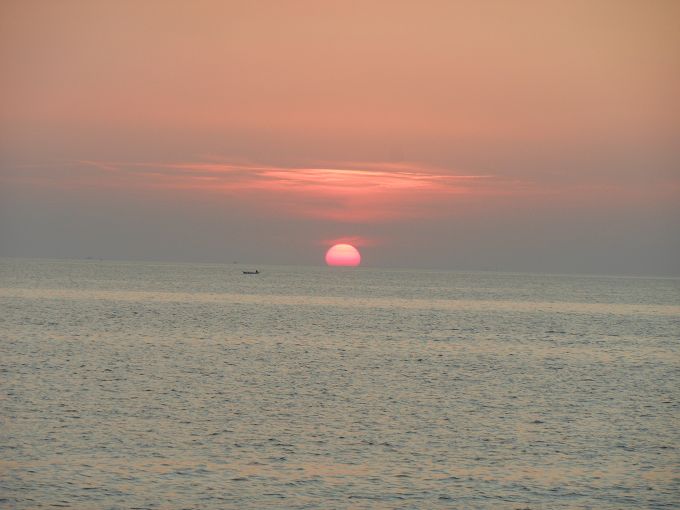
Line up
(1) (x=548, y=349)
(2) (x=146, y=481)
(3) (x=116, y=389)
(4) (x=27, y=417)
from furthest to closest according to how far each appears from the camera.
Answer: (1) (x=548, y=349)
(3) (x=116, y=389)
(4) (x=27, y=417)
(2) (x=146, y=481)

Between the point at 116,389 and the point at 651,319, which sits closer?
the point at 116,389

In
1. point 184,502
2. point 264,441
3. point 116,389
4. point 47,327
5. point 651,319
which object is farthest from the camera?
point 651,319

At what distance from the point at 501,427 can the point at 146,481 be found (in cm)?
1898

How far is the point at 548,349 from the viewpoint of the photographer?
90.9 meters

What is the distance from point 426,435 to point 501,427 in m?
4.82

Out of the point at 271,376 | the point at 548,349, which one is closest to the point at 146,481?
the point at 271,376

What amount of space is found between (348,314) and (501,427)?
98.2m

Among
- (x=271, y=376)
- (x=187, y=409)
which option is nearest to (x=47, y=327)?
(x=271, y=376)

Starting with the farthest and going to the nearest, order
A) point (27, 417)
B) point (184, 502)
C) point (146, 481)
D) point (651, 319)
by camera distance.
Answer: point (651, 319), point (27, 417), point (146, 481), point (184, 502)

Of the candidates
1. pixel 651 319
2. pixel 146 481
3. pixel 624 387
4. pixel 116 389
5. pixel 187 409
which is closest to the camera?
pixel 146 481

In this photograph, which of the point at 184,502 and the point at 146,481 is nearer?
the point at 184,502

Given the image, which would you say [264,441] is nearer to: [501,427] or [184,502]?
[184,502]

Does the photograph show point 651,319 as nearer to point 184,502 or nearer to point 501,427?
point 501,427

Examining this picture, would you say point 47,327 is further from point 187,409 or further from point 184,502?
point 184,502
